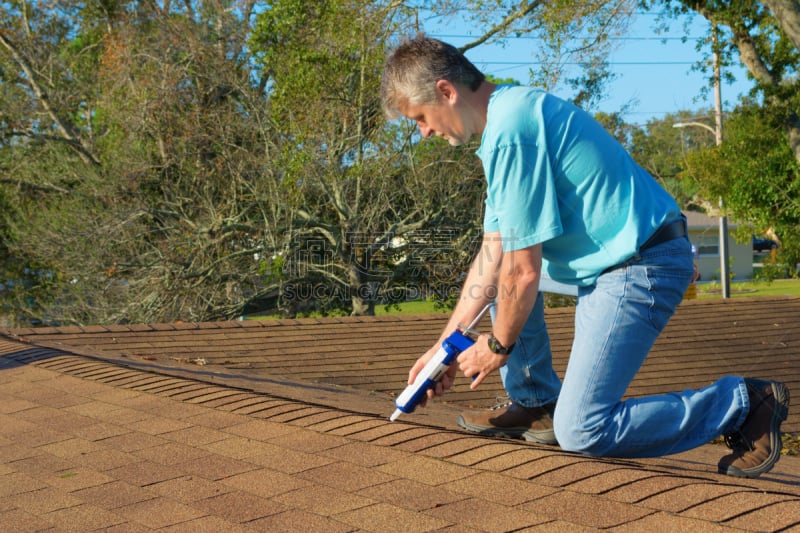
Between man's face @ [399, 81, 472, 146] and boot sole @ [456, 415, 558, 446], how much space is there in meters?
1.33

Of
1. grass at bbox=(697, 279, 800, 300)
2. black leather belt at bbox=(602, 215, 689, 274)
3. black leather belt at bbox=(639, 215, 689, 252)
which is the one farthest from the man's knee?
grass at bbox=(697, 279, 800, 300)

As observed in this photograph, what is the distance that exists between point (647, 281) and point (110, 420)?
2559 mm

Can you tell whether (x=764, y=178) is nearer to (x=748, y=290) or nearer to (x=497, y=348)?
(x=497, y=348)

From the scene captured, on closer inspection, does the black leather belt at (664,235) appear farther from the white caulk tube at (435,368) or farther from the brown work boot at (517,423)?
the brown work boot at (517,423)

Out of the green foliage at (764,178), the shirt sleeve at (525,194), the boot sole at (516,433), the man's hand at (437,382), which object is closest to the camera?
the shirt sleeve at (525,194)

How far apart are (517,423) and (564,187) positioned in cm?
119

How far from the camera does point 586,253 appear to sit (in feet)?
9.78

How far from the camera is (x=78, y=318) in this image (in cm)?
1697

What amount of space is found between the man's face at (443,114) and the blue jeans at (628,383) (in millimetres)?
757

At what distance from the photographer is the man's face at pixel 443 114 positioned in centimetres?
283

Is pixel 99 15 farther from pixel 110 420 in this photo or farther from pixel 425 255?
pixel 110 420

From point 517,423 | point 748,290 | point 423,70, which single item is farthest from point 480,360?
point 748,290

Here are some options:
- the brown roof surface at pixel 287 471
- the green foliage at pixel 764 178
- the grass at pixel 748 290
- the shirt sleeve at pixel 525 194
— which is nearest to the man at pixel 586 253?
the shirt sleeve at pixel 525 194

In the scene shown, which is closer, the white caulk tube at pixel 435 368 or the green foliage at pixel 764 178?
the white caulk tube at pixel 435 368
